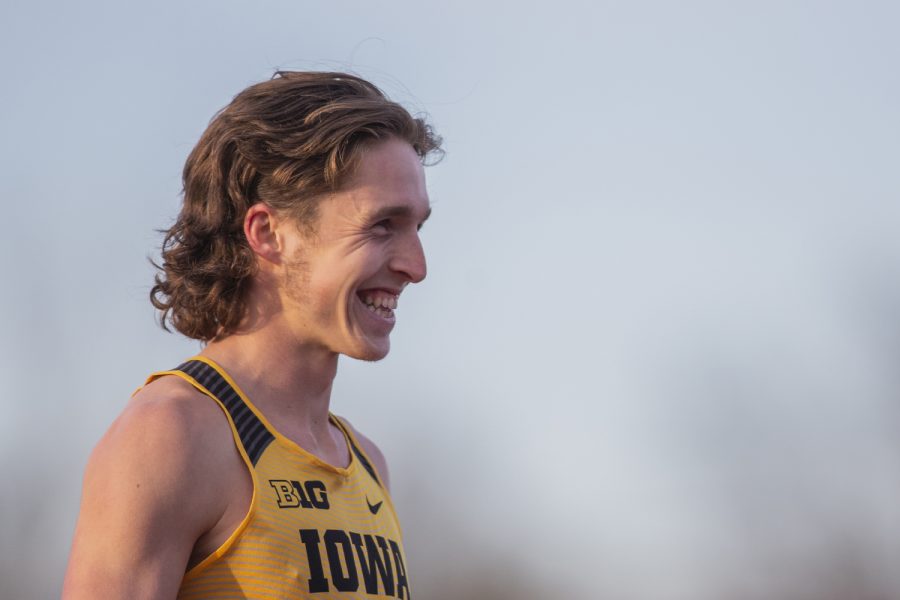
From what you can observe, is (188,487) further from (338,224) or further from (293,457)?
(338,224)

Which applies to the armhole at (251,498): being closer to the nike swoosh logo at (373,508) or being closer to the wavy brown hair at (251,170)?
the wavy brown hair at (251,170)

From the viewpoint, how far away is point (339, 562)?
9.97 ft

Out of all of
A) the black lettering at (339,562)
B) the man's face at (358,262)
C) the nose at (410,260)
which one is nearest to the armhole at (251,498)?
the black lettering at (339,562)

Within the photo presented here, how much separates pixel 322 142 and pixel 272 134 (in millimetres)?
169

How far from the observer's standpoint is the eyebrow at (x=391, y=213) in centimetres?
330

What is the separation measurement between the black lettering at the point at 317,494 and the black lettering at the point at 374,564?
0.13m

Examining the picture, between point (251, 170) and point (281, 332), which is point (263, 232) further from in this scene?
point (281, 332)

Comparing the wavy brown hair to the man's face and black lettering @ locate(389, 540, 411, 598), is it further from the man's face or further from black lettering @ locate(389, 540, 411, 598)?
black lettering @ locate(389, 540, 411, 598)

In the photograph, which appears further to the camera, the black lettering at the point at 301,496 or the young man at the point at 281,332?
the black lettering at the point at 301,496

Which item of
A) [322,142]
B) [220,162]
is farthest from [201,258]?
[322,142]

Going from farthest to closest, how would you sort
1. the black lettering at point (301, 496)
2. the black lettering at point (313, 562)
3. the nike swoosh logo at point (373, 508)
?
the nike swoosh logo at point (373, 508)
the black lettering at point (301, 496)
the black lettering at point (313, 562)

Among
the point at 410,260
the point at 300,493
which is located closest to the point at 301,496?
the point at 300,493

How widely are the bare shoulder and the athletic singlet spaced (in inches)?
17.4

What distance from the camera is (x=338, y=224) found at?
328 cm
